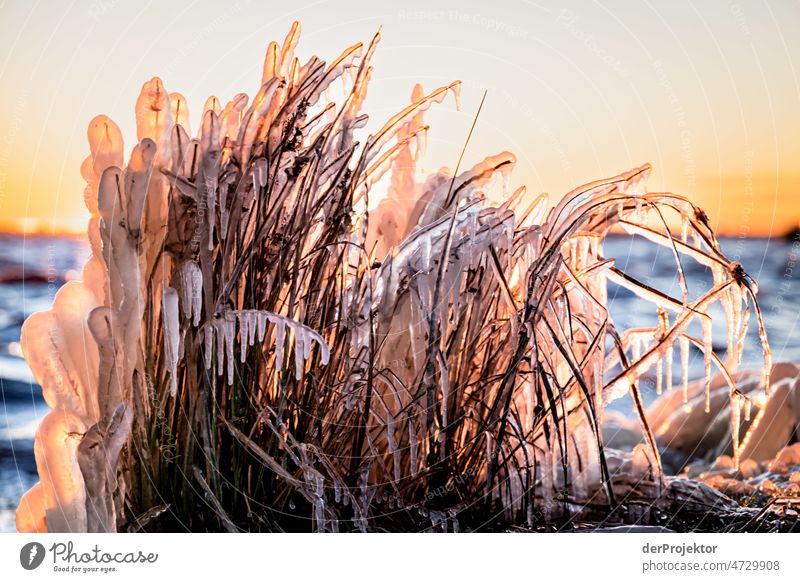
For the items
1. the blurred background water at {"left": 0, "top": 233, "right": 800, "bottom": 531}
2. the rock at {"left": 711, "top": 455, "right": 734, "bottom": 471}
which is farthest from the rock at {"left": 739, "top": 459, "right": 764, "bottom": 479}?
the blurred background water at {"left": 0, "top": 233, "right": 800, "bottom": 531}

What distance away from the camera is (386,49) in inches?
49.8

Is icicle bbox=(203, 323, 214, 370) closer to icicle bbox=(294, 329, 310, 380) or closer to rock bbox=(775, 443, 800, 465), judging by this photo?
icicle bbox=(294, 329, 310, 380)

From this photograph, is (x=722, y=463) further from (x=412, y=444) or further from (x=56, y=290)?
(x=56, y=290)

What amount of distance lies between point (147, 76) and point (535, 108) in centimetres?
54

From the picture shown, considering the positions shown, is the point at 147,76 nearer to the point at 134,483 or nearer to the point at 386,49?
the point at 386,49

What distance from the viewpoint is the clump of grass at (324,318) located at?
3.35 feet

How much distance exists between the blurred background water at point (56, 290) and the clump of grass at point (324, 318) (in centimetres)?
20

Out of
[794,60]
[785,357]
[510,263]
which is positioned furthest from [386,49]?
[785,357]

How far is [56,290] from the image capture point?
1.26m
